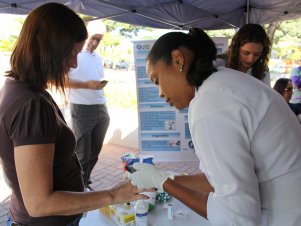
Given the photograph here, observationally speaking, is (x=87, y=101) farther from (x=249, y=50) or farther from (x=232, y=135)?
(x=232, y=135)

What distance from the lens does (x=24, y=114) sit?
0.83m

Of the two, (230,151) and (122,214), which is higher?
(230,151)

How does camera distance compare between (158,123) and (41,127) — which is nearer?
(41,127)

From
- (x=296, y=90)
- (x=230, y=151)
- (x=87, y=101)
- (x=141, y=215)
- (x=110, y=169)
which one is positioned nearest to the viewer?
(x=230, y=151)

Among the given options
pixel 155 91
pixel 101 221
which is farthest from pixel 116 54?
pixel 101 221

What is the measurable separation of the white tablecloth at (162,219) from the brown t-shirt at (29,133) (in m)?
0.34

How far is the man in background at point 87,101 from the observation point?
284 cm

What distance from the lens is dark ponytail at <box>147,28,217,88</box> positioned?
86cm

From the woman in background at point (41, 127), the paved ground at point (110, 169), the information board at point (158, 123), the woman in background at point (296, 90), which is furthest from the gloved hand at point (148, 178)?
the woman in background at point (296, 90)

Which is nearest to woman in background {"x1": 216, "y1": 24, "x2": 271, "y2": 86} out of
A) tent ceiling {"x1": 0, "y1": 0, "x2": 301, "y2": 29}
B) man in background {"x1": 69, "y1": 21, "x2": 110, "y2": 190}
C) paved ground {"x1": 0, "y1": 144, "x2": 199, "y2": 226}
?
tent ceiling {"x1": 0, "y1": 0, "x2": 301, "y2": 29}

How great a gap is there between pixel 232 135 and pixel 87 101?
230cm

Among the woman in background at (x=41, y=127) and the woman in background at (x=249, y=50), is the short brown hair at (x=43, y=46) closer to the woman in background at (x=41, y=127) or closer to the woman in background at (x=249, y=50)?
the woman in background at (x=41, y=127)

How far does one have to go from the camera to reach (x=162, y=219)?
1.34 metres

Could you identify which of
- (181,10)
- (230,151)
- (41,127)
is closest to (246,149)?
(230,151)
